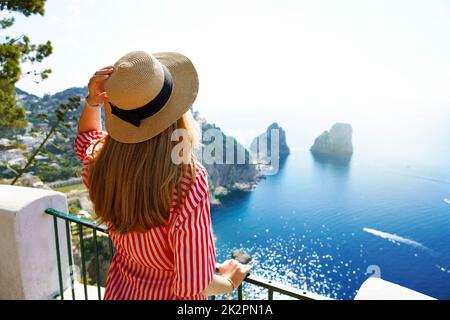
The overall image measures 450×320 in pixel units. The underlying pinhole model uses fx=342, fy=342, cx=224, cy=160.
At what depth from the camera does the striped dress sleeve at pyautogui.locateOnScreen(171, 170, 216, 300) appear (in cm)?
89

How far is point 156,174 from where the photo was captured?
3.00 ft

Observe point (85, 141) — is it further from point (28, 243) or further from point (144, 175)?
point (28, 243)

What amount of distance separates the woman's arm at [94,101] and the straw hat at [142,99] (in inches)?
7.1

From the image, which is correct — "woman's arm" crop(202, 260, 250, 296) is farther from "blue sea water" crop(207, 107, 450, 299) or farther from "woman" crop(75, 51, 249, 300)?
"blue sea water" crop(207, 107, 450, 299)

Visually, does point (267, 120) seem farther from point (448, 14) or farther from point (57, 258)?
point (57, 258)

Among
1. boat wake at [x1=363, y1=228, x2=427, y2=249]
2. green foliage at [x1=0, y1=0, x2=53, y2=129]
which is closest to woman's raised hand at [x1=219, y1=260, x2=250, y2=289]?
green foliage at [x1=0, y1=0, x2=53, y2=129]

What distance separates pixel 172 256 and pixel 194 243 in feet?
0.55

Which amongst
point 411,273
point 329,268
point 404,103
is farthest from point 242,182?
point 404,103

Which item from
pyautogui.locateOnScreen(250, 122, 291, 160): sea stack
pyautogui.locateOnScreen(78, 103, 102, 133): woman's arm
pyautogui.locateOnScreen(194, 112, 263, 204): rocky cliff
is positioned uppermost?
pyautogui.locateOnScreen(78, 103, 102, 133): woman's arm

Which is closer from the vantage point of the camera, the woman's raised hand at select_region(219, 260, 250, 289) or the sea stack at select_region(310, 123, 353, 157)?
the woman's raised hand at select_region(219, 260, 250, 289)

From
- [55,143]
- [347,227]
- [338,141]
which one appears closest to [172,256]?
[55,143]

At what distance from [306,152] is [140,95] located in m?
89.7

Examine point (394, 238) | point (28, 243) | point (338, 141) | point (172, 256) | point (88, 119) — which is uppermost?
point (88, 119)

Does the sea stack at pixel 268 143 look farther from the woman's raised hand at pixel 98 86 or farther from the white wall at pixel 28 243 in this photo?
the woman's raised hand at pixel 98 86
